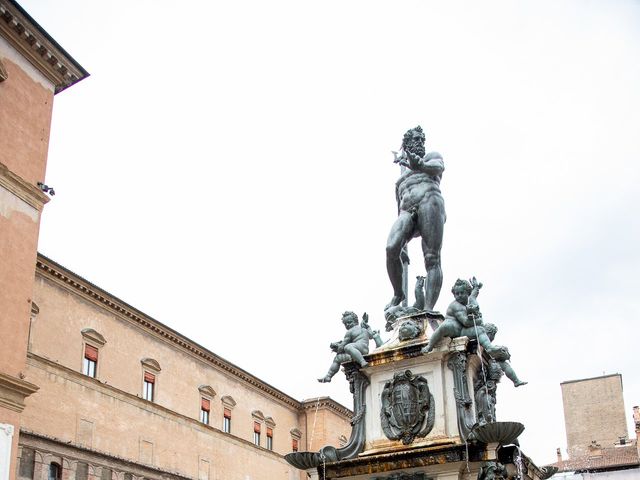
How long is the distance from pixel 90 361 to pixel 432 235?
2808cm

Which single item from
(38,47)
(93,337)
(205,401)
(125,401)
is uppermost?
(38,47)

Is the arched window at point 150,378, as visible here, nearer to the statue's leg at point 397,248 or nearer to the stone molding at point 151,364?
the stone molding at point 151,364

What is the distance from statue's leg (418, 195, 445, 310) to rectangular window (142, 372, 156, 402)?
101 feet

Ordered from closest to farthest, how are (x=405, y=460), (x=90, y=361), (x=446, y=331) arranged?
(x=405, y=460) < (x=446, y=331) < (x=90, y=361)

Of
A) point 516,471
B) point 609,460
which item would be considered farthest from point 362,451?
point 609,460

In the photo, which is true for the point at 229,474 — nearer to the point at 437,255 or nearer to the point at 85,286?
the point at 85,286

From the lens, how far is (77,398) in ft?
110

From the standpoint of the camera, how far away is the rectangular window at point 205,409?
43438 millimetres

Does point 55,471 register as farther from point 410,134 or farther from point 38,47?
point 410,134

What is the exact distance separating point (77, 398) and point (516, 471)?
93.1ft

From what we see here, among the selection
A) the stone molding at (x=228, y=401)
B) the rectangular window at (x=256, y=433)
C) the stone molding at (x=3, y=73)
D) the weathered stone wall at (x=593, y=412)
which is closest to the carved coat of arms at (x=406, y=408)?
the stone molding at (x=3, y=73)

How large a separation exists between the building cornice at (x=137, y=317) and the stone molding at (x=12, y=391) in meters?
12.7

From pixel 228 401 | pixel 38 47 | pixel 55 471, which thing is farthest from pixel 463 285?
pixel 228 401

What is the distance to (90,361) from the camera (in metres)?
35.1
